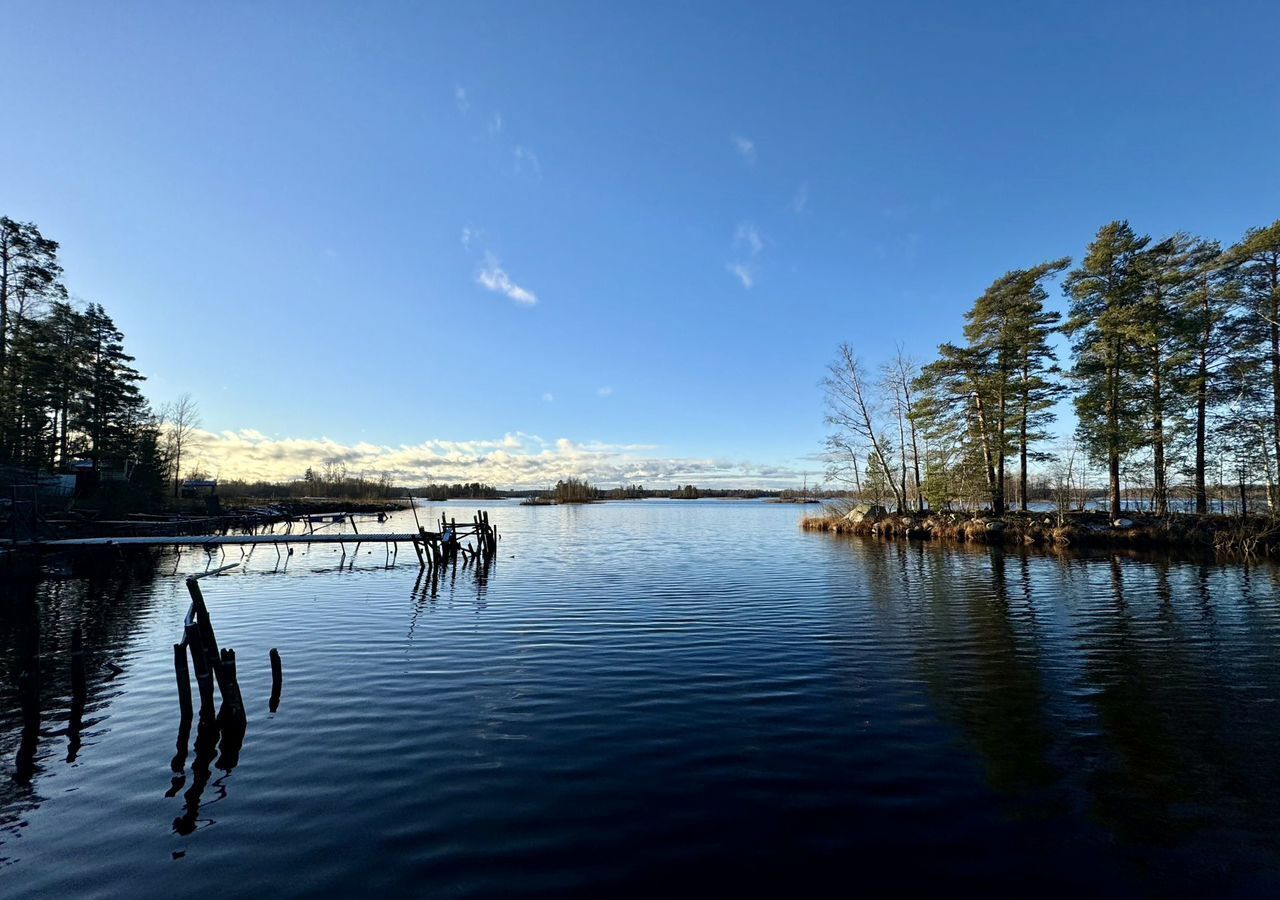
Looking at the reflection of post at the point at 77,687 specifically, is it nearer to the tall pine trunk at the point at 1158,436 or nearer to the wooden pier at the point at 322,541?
the wooden pier at the point at 322,541

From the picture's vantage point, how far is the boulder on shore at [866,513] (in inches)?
1788

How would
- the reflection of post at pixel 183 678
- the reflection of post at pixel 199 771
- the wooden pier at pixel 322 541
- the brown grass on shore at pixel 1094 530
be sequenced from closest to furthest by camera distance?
the reflection of post at pixel 199 771 → the reflection of post at pixel 183 678 → the wooden pier at pixel 322 541 → the brown grass on shore at pixel 1094 530

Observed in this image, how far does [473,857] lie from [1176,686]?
11.8 metres

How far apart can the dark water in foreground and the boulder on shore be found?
93.9ft

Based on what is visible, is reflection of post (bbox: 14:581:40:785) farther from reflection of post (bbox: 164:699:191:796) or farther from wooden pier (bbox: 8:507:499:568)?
wooden pier (bbox: 8:507:499:568)

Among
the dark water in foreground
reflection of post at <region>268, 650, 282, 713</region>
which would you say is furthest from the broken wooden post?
the dark water in foreground

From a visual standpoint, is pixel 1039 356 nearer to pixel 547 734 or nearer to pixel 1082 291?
pixel 1082 291

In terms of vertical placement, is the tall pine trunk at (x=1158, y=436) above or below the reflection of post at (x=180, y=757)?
above

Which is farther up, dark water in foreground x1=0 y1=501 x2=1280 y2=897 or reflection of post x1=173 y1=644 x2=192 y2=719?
reflection of post x1=173 y1=644 x2=192 y2=719

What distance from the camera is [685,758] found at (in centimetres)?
743

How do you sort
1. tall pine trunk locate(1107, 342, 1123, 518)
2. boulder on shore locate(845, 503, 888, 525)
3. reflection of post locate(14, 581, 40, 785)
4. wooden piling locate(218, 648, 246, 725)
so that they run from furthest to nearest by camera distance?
boulder on shore locate(845, 503, 888, 525) < tall pine trunk locate(1107, 342, 1123, 518) < wooden piling locate(218, 648, 246, 725) < reflection of post locate(14, 581, 40, 785)

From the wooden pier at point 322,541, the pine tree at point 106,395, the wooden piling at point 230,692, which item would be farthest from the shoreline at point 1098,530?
the pine tree at point 106,395

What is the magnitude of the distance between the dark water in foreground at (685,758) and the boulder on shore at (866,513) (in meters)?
28.6

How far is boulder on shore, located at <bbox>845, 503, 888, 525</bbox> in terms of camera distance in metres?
45.4
